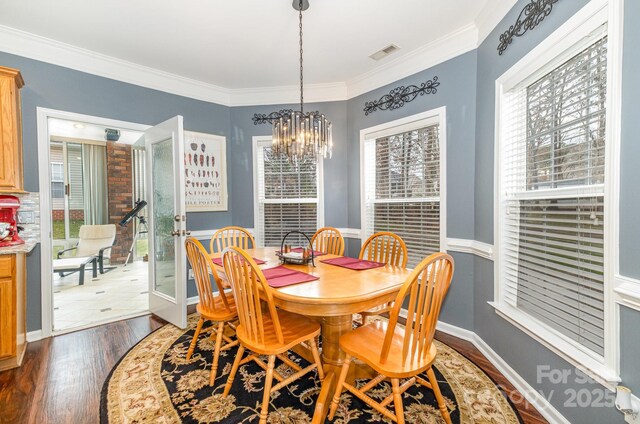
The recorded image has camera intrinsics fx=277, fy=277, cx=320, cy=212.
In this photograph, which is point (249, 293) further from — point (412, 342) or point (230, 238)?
point (230, 238)

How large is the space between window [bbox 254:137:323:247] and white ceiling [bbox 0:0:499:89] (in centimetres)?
115

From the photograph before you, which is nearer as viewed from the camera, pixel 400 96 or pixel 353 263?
pixel 353 263

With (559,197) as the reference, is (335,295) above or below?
below

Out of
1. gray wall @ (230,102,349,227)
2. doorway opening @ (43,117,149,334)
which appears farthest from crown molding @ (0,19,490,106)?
doorway opening @ (43,117,149,334)

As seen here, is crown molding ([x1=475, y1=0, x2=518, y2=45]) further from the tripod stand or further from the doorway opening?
the tripod stand

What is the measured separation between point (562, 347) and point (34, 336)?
405 cm

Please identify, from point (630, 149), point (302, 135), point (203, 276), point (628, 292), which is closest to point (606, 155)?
A: point (630, 149)

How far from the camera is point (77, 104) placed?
108 inches

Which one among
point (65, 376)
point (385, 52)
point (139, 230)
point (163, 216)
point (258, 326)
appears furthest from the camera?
point (139, 230)

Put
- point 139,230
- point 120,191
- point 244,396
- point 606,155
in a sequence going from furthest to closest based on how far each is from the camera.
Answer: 1. point 139,230
2. point 120,191
3. point 244,396
4. point 606,155

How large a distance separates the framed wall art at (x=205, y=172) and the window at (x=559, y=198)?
3138 millimetres

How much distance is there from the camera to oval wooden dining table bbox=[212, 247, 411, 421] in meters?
1.43

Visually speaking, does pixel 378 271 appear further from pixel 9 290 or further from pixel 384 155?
pixel 9 290

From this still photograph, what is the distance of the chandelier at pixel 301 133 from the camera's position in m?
2.11
